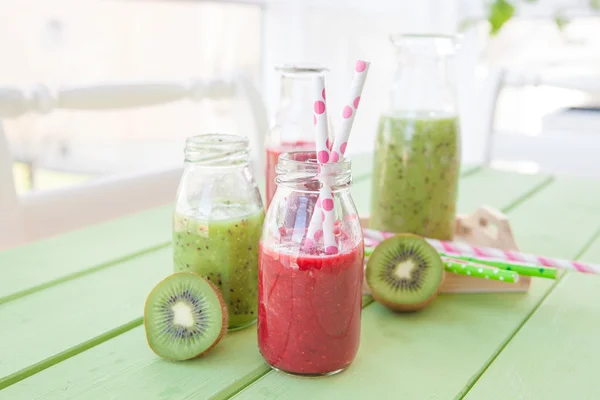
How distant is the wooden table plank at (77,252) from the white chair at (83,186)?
91mm

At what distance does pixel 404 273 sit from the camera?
901 mm

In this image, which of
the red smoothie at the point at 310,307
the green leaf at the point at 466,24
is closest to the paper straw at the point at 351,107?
the red smoothie at the point at 310,307

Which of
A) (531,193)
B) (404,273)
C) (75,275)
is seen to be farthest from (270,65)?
(404,273)

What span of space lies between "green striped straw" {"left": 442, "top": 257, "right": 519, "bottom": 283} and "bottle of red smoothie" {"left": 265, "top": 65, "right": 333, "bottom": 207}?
9.5 inches

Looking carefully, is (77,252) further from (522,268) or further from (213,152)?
(522,268)

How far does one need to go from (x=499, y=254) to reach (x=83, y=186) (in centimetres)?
76

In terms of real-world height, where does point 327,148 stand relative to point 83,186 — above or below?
above

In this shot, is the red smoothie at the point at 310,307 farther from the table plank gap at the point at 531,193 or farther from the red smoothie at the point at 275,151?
the table plank gap at the point at 531,193

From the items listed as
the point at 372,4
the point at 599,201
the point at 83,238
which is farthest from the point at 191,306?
the point at 372,4

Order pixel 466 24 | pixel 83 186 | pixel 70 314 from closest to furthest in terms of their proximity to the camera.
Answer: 1. pixel 70 314
2. pixel 83 186
3. pixel 466 24

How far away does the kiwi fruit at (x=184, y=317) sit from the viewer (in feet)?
2.48

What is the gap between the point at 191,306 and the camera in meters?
0.77

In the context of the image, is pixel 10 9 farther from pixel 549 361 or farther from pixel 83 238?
pixel 549 361

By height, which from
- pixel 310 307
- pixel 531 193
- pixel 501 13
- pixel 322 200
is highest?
pixel 501 13
